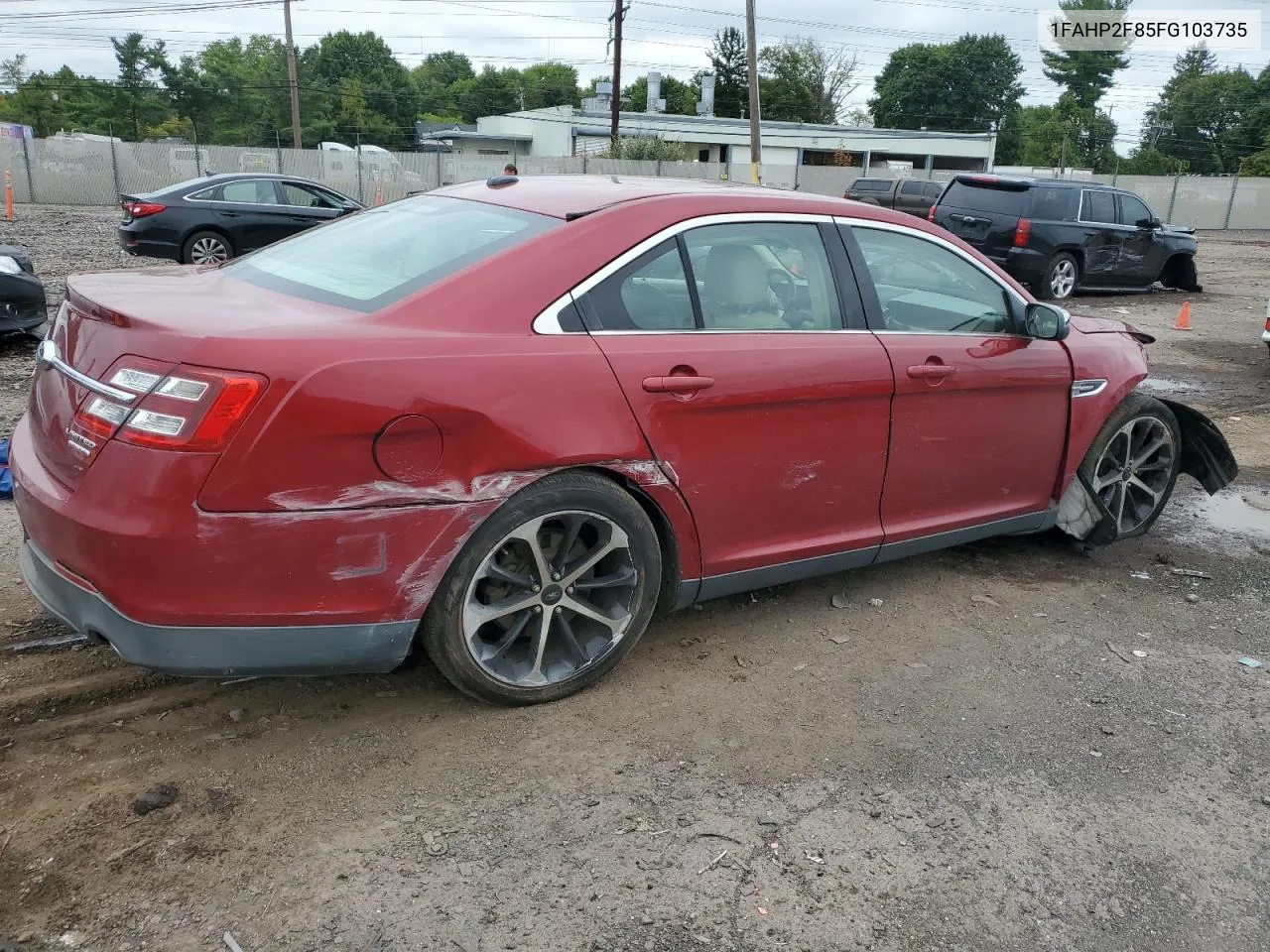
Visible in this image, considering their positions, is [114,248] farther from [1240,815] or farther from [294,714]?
[1240,815]

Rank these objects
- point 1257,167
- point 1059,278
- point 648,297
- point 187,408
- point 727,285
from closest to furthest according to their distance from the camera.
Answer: point 187,408 → point 648,297 → point 727,285 → point 1059,278 → point 1257,167

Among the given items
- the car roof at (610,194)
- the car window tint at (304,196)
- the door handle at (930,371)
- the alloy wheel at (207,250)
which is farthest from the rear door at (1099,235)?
the door handle at (930,371)

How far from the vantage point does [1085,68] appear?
298 feet

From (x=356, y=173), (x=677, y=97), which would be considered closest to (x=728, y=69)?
(x=677, y=97)

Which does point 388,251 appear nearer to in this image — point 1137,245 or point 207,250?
point 207,250

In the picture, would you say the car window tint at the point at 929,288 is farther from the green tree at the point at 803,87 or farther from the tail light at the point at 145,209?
the green tree at the point at 803,87

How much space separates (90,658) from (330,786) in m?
1.18

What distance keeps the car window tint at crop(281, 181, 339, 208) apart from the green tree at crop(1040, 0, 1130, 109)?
90.9 m

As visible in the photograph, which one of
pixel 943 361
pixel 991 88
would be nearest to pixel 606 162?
pixel 943 361

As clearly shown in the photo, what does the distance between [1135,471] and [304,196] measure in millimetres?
12811

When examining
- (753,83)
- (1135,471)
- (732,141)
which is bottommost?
(1135,471)

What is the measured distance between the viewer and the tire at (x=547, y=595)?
303cm

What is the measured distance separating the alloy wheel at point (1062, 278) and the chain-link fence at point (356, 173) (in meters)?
12.6

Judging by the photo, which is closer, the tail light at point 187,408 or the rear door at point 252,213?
the tail light at point 187,408
